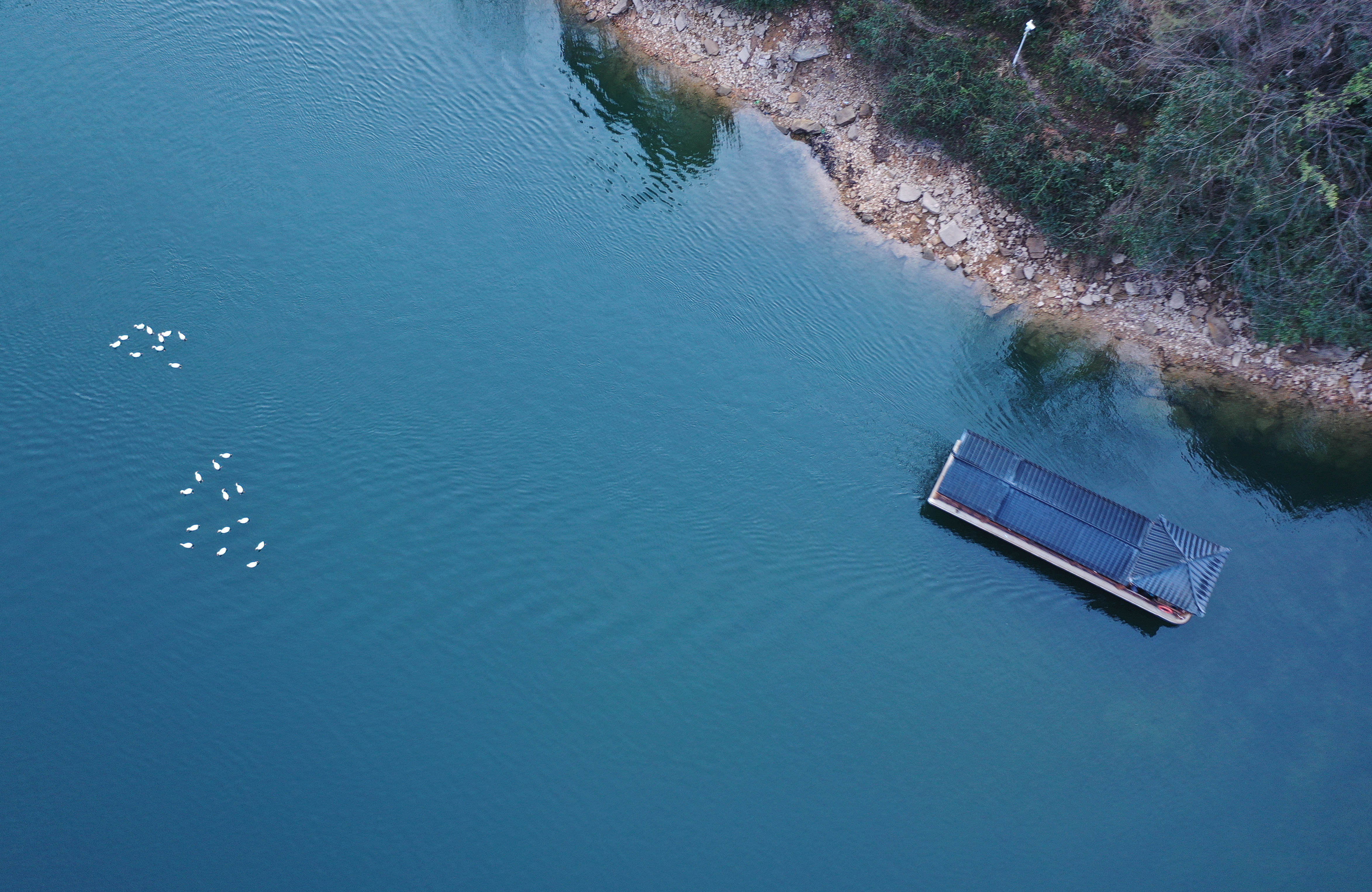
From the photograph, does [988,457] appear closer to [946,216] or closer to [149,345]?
[946,216]

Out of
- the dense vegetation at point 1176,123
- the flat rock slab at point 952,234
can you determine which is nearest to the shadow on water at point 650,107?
the dense vegetation at point 1176,123

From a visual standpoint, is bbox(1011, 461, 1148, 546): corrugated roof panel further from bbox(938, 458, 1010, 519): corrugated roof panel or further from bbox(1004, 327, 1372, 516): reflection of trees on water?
bbox(1004, 327, 1372, 516): reflection of trees on water

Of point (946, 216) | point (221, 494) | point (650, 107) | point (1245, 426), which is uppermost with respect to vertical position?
point (946, 216)

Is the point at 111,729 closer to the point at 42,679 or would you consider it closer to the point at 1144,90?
the point at 42,679

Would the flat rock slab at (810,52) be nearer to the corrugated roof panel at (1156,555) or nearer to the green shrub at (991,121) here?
the green shrub at (991,121)

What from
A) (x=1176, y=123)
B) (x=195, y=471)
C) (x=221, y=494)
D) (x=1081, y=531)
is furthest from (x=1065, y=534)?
(x=195, y=471)

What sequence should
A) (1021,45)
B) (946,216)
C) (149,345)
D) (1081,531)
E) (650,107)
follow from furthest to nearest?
(650,107) → (946,216) → (149,345) → (1021,45) → (1081,531)

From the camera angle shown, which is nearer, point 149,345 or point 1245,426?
point 1245,426
